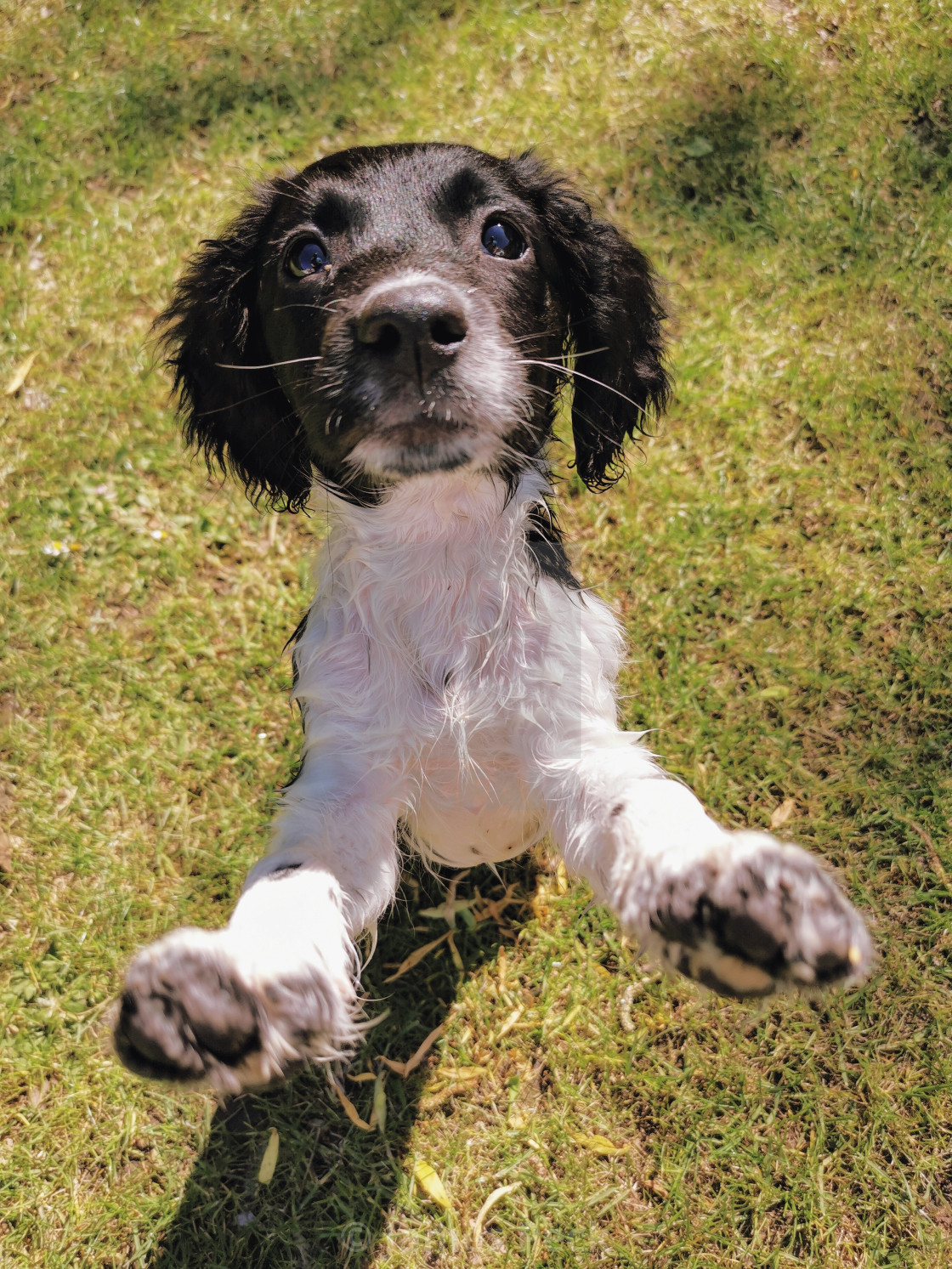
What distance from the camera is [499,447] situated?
2164mm

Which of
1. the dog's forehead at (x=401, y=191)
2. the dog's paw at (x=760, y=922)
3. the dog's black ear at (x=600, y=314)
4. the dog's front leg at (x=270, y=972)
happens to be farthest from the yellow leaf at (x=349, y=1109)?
the dog's forehead at (x=401, y=191)

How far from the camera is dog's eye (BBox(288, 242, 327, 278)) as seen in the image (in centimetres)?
234

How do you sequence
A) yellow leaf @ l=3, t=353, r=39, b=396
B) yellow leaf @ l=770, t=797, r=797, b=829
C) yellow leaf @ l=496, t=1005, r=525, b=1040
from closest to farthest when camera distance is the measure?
yellow leaf @ l=496, t=1005, r=525, b=1040 < yellow leaf @ l=770, t=797, r=797, b=829 < yellow leaf @ l=3, t=353, r=39, b=396

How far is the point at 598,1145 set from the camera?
295 cm

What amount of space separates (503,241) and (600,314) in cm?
39

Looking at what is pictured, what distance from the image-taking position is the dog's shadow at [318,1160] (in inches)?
112

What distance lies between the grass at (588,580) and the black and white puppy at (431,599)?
856 millimetres

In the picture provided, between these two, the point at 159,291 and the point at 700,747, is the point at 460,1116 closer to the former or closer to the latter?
the point at 700,747

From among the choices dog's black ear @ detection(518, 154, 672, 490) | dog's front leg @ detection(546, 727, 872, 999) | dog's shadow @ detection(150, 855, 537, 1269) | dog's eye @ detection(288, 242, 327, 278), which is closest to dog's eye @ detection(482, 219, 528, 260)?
dog's black ear @ detection(518, 154, 672, 490)

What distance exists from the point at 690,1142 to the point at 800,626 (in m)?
1.94

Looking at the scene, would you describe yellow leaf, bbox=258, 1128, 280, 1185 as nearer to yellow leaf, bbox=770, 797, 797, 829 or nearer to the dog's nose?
yellow leaf, bbox=770, 797, 797, 829

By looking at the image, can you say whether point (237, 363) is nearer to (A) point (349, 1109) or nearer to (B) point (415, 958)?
(B) point (415, 958)

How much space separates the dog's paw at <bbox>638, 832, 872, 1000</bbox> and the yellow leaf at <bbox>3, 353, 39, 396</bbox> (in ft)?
13.0

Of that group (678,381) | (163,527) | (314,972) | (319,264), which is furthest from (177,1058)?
(678,381)
